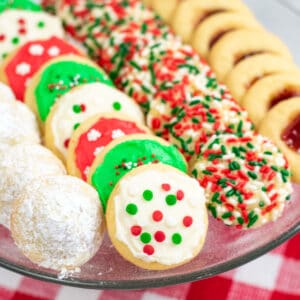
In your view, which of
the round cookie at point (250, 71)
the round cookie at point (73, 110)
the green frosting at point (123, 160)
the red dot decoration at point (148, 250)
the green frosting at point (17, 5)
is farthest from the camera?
the green frosting at point (17, 5)

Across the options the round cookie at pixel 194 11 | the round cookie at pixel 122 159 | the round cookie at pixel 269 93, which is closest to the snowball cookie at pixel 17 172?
the round cookie at pixel 122 159

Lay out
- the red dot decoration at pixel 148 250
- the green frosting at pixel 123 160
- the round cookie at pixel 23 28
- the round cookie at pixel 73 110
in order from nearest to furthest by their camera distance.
Result: 1. the red dot decoration at pixel 148 250
2. the green frosting at pixel 123 160
3. the round cookie at pixel 73 110
4. the round cookie at pixel 23 28

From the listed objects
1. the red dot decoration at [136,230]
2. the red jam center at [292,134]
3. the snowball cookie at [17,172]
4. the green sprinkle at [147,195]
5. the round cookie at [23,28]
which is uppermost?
the red jam center at [292,134]

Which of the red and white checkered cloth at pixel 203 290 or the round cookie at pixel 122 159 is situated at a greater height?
the round cookie at pixel 122 159

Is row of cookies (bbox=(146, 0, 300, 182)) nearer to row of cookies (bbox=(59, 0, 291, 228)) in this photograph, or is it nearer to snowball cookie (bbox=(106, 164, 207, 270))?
row of cookies (bbox=(59, 0, 291, 228))

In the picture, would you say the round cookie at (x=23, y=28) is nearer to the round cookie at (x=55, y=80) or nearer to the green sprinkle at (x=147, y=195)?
the round cookie at (x=55, y=80)

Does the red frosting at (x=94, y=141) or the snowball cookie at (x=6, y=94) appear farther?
the snowball cookie at (x=6, y=94)
